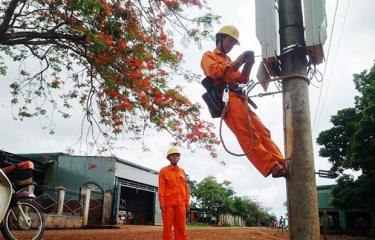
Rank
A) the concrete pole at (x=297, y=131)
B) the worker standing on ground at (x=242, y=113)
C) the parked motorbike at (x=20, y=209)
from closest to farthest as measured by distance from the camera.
Result: the concrete pole at (x=297, y=131) < the worker standing on ground at (x=242, y=113) < the parked motorbike at (x=20, y=209)

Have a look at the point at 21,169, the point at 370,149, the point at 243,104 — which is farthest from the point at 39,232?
the point at 370,149

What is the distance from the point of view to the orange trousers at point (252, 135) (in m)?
3.52

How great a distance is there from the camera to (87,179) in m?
27.7

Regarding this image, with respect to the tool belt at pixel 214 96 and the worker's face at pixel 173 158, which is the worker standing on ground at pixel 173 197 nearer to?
the worker's face at pixel 173 158

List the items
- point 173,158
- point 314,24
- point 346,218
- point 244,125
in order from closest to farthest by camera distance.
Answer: point 314,24
point 244,125
point 173,158
point 346,218

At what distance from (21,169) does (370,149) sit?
18190mm

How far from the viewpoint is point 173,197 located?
7227 mm

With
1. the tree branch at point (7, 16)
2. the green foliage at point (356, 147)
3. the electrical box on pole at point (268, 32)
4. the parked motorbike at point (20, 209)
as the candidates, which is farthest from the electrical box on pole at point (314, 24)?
the green foliage at point (356, 147)

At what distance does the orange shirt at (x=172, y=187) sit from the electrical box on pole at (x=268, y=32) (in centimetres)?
427

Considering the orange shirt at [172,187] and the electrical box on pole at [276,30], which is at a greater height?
the electrical box on pole at [276,30]

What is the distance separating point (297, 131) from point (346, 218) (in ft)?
115

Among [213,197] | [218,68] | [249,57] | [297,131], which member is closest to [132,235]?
[218,68]

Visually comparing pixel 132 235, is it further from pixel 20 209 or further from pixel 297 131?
pixel 297 131

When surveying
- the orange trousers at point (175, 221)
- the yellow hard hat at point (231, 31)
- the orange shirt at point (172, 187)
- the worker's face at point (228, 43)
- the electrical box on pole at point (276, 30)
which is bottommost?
the orange trousers at point (175, 221)
